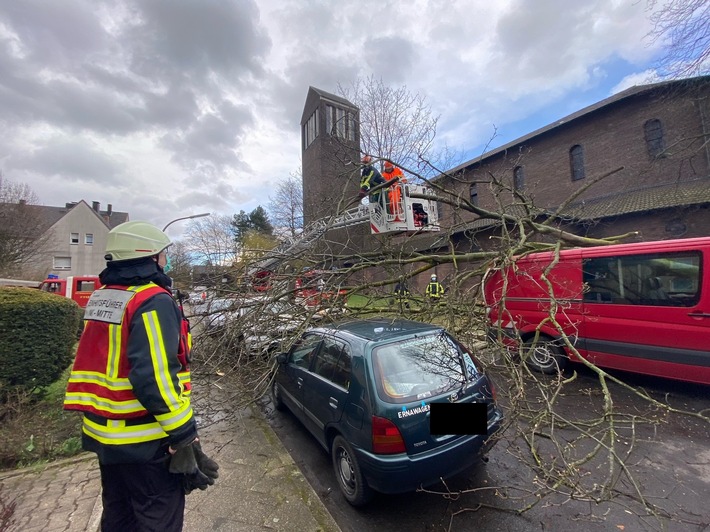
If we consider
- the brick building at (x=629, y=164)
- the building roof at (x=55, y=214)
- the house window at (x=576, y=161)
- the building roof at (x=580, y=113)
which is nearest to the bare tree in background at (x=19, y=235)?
the building roof at (x=55, y=214)

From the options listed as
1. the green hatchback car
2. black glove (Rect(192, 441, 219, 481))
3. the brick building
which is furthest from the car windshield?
the brick building

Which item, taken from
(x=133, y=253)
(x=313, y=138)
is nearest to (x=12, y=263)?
(x=313, y=138)

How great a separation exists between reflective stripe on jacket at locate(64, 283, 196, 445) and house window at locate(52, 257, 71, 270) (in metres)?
41.4

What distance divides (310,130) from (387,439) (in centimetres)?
2934

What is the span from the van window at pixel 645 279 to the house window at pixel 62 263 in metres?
42.8

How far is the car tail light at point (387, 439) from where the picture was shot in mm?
2414

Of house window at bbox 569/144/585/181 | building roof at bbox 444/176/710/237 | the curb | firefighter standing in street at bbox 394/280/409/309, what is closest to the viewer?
the curb

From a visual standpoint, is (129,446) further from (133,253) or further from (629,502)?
(629,502)

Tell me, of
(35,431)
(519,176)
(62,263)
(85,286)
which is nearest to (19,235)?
(85,286)

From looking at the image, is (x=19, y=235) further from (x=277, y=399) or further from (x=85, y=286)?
(x=277, y=399)

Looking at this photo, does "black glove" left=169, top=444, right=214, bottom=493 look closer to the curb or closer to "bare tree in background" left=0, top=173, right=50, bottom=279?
the curb

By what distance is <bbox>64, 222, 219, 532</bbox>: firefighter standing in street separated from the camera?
157cm

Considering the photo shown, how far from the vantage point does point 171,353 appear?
1628mm

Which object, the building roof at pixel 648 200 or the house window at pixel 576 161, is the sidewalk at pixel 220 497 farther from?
the house window at pixel 576 161
